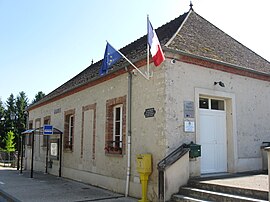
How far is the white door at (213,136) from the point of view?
8945 millimetres

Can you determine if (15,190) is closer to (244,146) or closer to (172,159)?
(172,159)

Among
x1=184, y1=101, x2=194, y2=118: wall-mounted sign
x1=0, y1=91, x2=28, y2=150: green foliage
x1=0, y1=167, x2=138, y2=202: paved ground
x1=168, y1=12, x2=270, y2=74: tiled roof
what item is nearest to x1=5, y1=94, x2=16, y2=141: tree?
x1=0, y1=91, x2=28, y2=150: green foliage

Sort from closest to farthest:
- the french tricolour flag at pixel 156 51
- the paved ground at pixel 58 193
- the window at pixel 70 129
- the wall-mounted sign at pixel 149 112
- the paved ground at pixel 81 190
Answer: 1. the paved ground at pixel 81 190
2. the french tricolour flag at pixel 156 51
3. the wall-mounted sign at pixel 149 112
4. the paved ground at pixel 58 193
5. the window at pixel 70 129

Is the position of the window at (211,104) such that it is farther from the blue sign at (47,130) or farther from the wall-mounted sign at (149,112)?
the blue sign at (47,130)

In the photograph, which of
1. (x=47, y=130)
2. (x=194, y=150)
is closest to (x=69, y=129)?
(x=47, y=130)

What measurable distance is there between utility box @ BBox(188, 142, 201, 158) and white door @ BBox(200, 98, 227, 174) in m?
0.73

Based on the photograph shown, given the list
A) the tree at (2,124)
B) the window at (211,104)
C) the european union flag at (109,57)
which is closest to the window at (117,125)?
the european union flag at (109,57)

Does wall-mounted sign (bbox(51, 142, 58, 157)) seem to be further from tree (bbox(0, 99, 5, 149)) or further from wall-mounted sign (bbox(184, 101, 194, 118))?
tree (bbox(0, 99, 5, 149))

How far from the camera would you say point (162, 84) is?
8250 millimetres

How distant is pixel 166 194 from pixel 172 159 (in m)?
0.89

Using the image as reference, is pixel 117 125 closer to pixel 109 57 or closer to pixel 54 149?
pixel 109 57

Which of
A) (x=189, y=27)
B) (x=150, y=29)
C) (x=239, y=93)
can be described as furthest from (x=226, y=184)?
(x=189, y=27)

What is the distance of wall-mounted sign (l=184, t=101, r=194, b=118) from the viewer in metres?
8.43

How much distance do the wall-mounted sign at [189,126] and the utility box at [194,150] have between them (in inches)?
15.6
